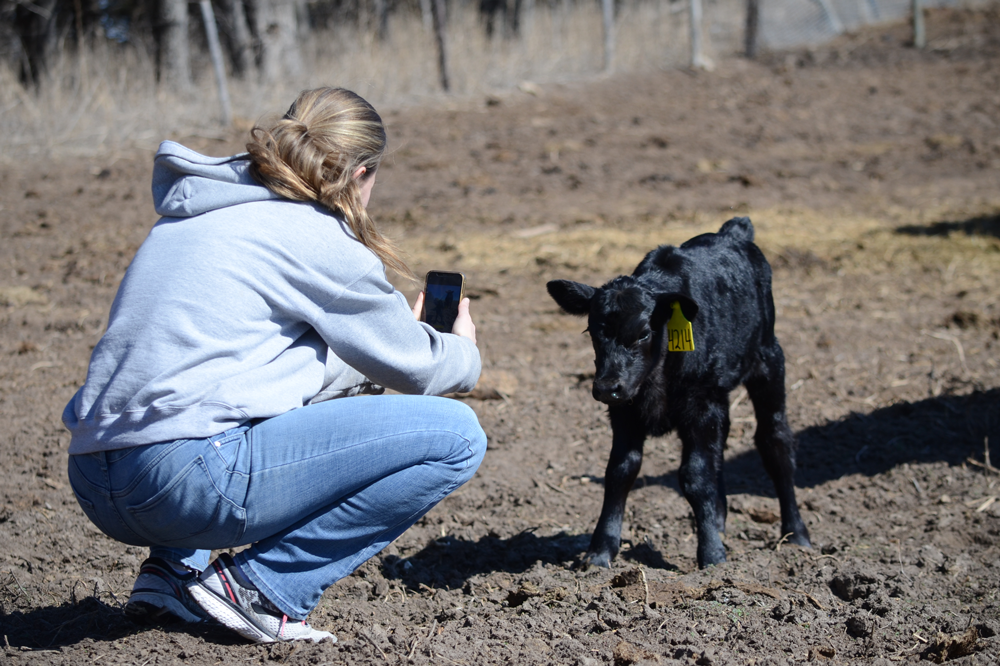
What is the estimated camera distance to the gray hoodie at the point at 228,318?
2.41 metres

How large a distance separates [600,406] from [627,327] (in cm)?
217

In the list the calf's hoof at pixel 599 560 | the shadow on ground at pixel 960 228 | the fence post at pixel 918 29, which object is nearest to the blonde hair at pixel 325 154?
the calf's hoof at pixel 599 560

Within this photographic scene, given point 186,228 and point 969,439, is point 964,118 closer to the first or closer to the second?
point 969,439

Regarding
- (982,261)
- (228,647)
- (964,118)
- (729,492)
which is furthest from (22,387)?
(964,118)

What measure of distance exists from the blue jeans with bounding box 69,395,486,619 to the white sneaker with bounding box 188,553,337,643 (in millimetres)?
40

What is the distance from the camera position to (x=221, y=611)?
2736 millimetres

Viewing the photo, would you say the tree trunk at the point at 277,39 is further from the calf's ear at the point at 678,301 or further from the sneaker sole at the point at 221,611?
the sneaker sole at the point at 221,611

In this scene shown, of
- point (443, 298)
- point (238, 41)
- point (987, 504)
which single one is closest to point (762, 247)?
point (987, 504)

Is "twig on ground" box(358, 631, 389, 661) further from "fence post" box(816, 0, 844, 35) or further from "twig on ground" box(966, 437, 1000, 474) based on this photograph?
"fence post" box(816, 0, 844, 35)

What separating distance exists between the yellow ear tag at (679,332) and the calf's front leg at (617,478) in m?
0.37

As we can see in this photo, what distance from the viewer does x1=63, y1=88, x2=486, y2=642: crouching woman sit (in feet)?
7.99

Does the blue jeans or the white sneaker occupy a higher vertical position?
the blue jeans

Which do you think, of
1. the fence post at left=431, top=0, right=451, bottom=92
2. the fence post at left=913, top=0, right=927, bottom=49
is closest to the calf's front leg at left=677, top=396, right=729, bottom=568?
the fence post at left=431, top=0, right=451, bottom=92

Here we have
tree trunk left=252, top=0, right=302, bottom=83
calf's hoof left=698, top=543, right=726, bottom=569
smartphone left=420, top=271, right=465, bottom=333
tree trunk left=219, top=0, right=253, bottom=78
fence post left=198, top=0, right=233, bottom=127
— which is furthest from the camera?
tree trunk left=219, top=0, right=253, bottom=78
